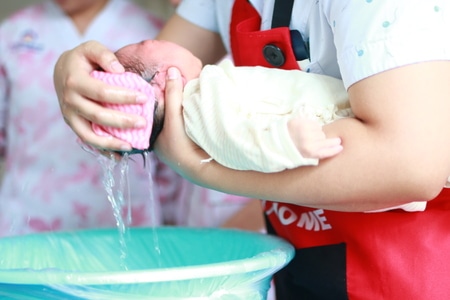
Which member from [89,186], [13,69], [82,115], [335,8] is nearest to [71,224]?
[89,186]

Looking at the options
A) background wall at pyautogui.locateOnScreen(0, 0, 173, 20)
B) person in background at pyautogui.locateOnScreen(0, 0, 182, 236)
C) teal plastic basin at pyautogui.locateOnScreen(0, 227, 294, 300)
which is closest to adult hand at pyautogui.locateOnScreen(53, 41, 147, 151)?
teal plastic basin at pyautogui.locateOnScreen(0, 227, 294, 300)

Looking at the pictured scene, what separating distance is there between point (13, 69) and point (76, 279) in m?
0.93

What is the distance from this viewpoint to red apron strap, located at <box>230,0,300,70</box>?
856mm

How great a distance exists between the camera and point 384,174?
672 mm

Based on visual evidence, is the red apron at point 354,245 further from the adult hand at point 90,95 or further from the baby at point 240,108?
the adult hand at point 90,95

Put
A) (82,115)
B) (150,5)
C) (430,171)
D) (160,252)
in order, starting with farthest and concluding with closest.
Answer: (150,5) → (160,252) → (82,115) → (430,171)

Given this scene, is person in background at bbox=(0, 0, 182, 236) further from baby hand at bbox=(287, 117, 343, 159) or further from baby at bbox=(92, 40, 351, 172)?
baby hand at bbox=(287, 117, 343, 159)

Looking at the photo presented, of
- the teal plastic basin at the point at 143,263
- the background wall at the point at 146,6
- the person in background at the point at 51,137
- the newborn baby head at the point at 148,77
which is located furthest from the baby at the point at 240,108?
the background wall at the point at 146,6

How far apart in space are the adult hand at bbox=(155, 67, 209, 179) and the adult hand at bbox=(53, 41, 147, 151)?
0.04 meters

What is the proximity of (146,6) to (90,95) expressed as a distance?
152 centimetres

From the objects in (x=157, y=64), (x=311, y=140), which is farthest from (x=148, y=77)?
(x=311, y=140)

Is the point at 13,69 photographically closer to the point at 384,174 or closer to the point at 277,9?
the point at 277,9

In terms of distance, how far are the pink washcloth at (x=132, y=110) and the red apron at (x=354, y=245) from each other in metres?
0.17

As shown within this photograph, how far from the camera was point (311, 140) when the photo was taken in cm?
68
